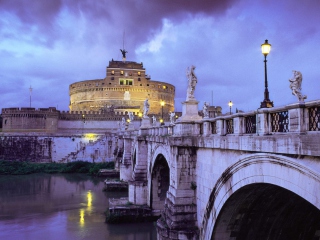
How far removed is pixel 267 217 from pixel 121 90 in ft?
203

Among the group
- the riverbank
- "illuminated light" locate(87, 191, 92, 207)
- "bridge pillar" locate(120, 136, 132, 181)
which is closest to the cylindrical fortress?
the riverbank

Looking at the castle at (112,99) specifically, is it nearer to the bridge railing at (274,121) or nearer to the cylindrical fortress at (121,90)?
the cylindrical fortress at (121,90)

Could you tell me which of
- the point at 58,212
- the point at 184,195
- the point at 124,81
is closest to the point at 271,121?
the point at 184,195

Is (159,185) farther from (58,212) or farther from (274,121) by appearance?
(274,121)

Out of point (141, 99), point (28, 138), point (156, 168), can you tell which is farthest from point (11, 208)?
point (141, 99)

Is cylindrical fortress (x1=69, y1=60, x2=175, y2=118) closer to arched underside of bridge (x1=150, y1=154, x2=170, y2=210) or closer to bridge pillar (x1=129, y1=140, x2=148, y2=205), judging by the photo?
bridge pillar (x1=129, y1=140, x2=148, y2=205)

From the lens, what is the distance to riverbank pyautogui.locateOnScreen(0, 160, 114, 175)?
39.6 metres

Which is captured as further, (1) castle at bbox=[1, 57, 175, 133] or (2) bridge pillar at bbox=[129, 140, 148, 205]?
(1) castle at bbox=[1, 57, 175, 133]

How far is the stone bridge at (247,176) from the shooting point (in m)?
5.35

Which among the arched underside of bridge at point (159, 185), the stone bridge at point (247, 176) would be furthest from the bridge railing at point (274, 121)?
the arched underside of bridge at point (159, 185)

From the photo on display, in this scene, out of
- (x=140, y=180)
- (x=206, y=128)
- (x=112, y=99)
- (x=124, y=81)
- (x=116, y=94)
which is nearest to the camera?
(x=206, y=128)

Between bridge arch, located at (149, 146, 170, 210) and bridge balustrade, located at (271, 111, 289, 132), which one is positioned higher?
bridge balustrade, located at (271, 111, 289, 132)

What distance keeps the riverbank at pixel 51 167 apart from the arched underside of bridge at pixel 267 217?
31.2 metres

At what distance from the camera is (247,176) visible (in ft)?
23.2
